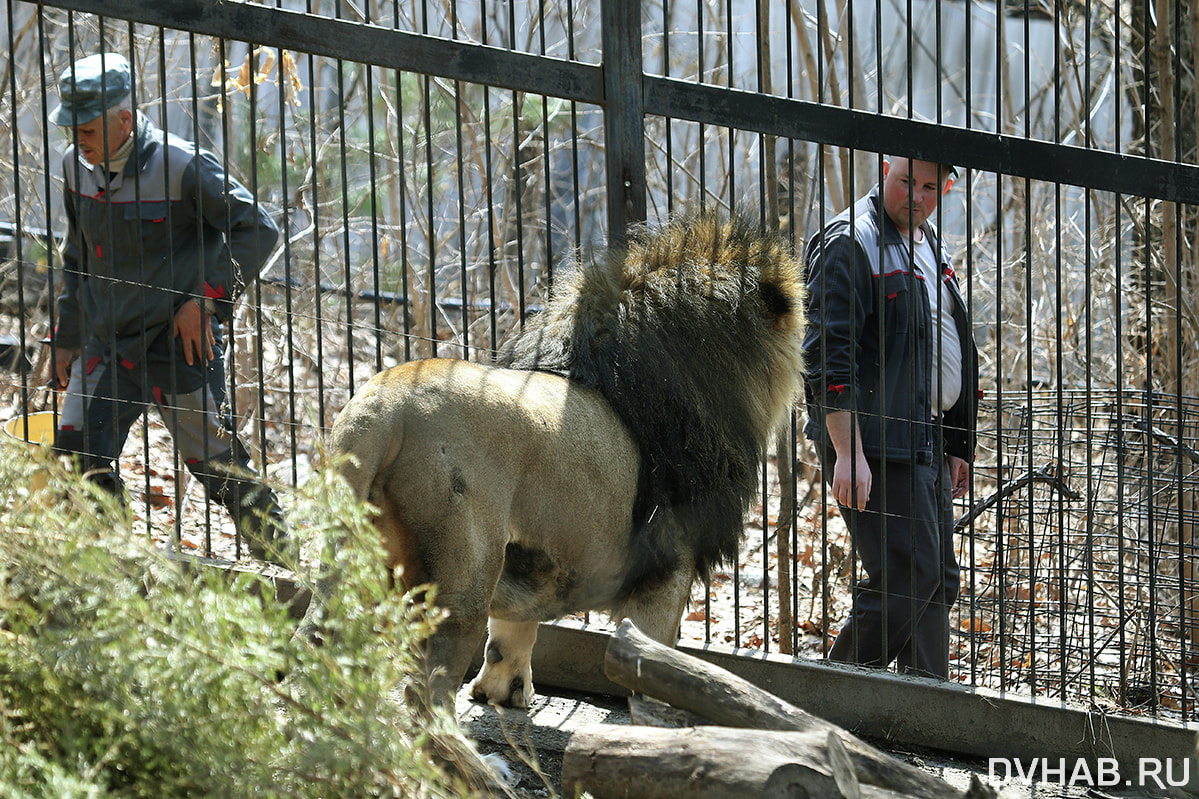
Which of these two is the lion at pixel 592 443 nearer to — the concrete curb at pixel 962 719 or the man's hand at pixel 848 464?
the man's hand at pixel 848 464

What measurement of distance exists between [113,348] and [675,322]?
1990 mm

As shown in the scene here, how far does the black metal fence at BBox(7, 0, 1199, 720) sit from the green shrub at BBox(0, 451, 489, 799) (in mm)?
395

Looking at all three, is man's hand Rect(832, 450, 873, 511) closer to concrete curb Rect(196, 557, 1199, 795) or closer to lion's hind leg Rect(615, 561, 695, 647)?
concrete curb Rect(196, 557, 1199, 795)

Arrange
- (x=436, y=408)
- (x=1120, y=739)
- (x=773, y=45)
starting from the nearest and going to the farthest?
1. (x=436, y=408)
2. (x=1120, y=739)
3. (x=773, y=45)

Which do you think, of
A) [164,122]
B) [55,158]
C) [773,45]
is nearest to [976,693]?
[164,122]

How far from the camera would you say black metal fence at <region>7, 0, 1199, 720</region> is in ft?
13.2

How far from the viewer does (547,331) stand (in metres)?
3.75

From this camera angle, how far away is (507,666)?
404 cm

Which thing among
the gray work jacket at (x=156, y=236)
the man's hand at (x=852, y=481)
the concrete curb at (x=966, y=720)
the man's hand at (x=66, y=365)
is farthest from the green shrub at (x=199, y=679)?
the man's hand at (x=66, y=365)

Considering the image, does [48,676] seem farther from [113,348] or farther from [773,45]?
[773,45]

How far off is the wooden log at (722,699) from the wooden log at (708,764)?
0.24 ft

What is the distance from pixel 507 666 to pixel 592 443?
107 centimetres

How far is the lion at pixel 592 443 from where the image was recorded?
2.99 m

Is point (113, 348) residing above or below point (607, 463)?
above
